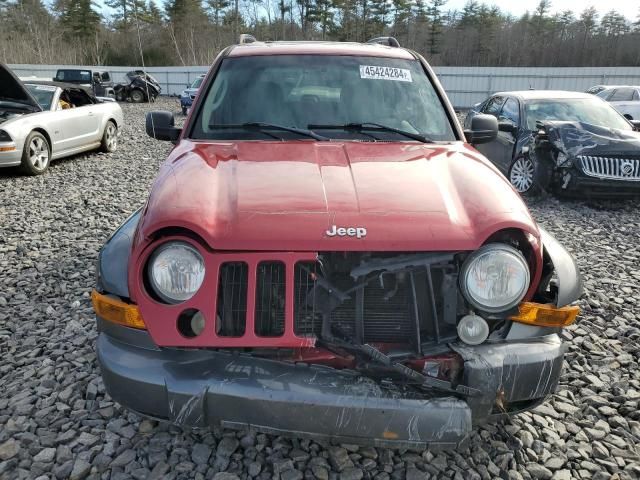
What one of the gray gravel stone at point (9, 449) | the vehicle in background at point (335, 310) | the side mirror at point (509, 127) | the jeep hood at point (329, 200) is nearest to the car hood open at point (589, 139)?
the side mirror at point (509, 127)

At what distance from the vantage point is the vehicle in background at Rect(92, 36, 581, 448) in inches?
71.1

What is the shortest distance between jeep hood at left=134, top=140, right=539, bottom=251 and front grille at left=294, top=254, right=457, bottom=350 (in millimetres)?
131

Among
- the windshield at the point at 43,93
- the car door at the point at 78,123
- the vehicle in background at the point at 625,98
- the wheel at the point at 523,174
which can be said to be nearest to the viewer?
the wheel at the point at 523,174

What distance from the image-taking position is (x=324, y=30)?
4991 centimetres

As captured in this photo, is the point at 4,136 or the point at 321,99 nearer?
the point at 321,99

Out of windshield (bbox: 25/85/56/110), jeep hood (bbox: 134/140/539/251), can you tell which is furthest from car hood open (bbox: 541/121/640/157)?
windshield (bbox: 25/85/56/110)

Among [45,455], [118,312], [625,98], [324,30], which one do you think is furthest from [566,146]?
[324,30]

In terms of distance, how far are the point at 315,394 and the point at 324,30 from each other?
5290cm

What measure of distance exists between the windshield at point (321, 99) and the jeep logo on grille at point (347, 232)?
1.18 meters

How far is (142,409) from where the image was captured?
6.33ft

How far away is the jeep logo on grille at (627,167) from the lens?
6749mm

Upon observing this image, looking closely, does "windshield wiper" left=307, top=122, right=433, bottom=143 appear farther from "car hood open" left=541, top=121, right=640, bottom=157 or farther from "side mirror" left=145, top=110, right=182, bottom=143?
"car hood open" left=541, top=121, right=640, bottom=157

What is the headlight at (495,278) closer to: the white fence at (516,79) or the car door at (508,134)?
the car door at (508,134)

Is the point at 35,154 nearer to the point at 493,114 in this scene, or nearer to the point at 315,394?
the point at 493,114
